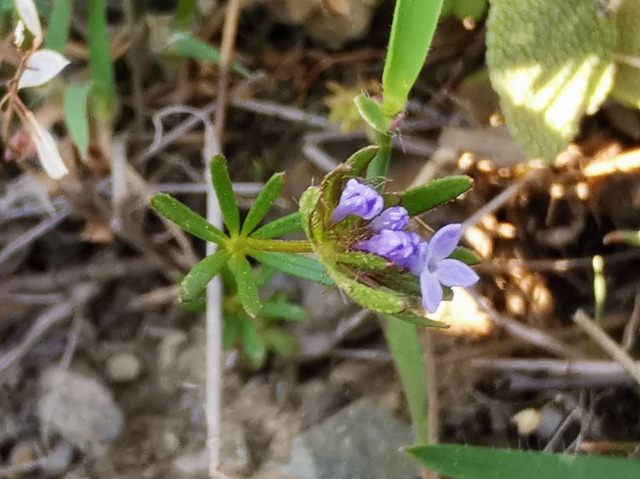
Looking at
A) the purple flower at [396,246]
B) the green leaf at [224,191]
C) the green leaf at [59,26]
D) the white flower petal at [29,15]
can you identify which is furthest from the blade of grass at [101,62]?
the purple flower at [396,246]

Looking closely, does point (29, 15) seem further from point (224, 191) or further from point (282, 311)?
point (282, 311)

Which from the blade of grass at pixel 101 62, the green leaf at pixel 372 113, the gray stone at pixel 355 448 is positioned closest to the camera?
the green leaf at pixel 372 113

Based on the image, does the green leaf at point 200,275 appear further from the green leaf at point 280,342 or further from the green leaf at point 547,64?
the green leaf at point 547,64

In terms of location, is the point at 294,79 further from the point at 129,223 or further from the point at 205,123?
the point at 129,223

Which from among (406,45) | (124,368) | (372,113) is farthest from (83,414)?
(406,45)

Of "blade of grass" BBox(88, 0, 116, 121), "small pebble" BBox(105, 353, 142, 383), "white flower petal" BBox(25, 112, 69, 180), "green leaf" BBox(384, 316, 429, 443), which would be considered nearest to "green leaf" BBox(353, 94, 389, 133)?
"green leaf" BBox(384, 316, 429, 443)

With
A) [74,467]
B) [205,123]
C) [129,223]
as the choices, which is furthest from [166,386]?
[205,123]
